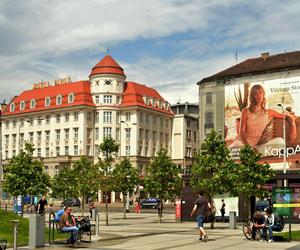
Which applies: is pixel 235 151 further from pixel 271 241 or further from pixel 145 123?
pixel 271 241

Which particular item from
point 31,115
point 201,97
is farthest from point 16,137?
point 201,97

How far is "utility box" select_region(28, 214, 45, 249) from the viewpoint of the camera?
1970 cm

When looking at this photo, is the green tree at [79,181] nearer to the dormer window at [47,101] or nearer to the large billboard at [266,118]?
the large billboard at [266,118]

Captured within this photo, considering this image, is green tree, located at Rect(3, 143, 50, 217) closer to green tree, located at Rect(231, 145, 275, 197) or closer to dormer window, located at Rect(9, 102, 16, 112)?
green tree, located at Rect(231, 145, 275, 197)

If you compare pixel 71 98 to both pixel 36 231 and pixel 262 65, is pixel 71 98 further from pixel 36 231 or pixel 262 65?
pixel 36 231

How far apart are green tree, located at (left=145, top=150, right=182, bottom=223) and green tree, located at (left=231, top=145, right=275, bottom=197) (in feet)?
22.3

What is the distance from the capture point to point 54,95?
112 metres

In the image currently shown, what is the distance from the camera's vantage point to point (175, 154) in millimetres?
116500

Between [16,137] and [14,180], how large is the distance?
241ft

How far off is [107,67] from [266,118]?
38232 millimetres

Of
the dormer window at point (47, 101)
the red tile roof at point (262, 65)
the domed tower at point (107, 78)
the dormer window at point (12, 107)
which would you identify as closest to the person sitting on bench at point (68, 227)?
the red tile roof at point (262, 65)

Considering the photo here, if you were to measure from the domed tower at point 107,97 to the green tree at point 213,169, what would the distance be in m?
69.8

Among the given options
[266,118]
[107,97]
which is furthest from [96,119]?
[266,118]

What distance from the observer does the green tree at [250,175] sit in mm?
35500
